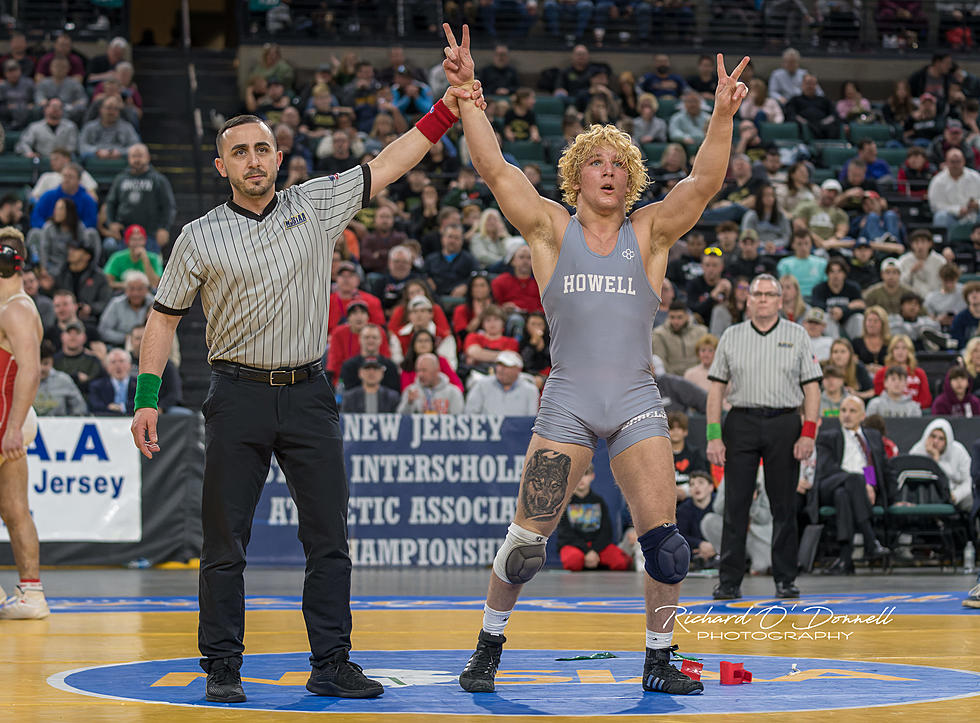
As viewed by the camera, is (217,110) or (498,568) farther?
(217,110)

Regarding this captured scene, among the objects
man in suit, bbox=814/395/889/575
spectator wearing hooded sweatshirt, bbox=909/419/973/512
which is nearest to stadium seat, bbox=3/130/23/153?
man in suit, bbox=814/395/889/575

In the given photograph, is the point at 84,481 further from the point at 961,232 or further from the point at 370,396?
the point at 961,232

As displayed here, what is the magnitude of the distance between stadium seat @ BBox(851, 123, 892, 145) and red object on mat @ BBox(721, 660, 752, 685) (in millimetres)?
17175

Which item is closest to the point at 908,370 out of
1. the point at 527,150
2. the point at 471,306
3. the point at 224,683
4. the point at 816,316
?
the point at 816,316

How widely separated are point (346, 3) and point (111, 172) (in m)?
6.50

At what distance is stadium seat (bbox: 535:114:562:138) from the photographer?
65.8 ft

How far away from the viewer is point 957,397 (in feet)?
44.9

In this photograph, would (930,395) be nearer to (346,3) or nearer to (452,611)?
(452,611)

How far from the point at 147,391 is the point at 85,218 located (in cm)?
1108

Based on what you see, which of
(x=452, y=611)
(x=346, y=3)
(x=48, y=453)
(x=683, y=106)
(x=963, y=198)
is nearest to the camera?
(x=452, y=611)

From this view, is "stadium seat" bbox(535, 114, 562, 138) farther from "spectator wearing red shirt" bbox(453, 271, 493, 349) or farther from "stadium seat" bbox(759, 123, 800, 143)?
"spectator wearing red shirt" bbox(453, 271, 493, 349)

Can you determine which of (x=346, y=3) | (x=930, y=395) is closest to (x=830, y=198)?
(x=930, y=395)

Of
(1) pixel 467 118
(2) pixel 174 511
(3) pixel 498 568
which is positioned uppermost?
(1) pixel 467 118

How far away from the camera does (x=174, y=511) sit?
12.6 meters
